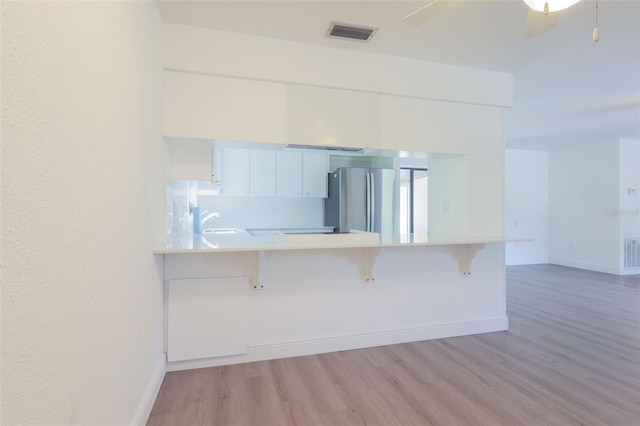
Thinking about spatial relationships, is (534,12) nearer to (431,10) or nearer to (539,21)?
(539,21)

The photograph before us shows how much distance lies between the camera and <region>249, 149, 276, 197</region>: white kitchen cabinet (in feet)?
15.0

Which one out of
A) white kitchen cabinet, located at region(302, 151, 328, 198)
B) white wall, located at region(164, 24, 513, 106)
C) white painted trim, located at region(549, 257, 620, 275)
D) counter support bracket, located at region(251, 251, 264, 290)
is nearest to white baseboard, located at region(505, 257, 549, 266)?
white painted trim, located at region(549, 257, 620, 275)

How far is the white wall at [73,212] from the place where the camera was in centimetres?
71

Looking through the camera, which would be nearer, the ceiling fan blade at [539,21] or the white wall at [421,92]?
the ceiling fan blade at [539,21]

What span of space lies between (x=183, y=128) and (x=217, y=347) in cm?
155

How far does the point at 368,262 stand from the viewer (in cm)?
274

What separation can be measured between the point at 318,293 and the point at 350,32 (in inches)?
76.8

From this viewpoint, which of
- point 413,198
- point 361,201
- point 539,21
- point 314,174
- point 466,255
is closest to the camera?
point 539,21

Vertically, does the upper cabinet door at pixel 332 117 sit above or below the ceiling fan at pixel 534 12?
below

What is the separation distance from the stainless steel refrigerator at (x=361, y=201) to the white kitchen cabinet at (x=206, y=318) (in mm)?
2216

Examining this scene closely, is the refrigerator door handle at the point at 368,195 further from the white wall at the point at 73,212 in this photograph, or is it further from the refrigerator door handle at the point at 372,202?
the white wall at the point at 73,212

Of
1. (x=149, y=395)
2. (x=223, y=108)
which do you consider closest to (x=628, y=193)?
(x=223, y=108)

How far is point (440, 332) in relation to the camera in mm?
2955

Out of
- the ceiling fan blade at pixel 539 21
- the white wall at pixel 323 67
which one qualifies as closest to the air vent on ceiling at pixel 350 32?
the white wall at pixel 323 67
